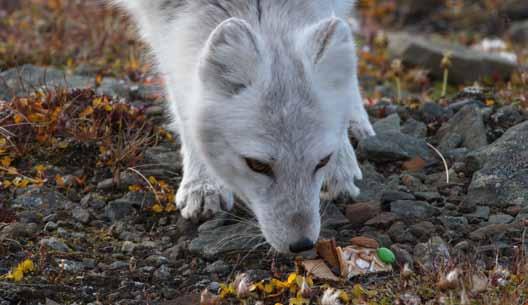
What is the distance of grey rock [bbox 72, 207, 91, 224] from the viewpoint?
491 cm

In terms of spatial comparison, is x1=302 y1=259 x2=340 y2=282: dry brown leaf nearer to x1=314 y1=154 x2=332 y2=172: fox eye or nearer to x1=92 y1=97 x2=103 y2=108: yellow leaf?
x1=314 y1=154 x2=332 y2=172: fox eye

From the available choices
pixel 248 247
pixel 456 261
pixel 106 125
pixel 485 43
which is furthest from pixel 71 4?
pixel 456 261

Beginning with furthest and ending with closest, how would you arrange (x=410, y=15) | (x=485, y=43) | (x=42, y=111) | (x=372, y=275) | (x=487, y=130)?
(x=410, y=15), (x=485, y=43), (x=487, y=130), (x=42, y=111), (x=372, y=275)

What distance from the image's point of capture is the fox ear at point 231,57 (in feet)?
12.7

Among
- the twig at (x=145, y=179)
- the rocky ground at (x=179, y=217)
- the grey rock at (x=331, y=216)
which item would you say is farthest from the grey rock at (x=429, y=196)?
the twig at (x=145, y=179)

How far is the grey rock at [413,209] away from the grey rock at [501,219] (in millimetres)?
324

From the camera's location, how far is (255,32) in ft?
13.3

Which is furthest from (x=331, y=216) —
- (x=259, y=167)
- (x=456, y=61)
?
(x=456, y=61)

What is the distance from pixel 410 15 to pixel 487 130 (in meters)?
6.70

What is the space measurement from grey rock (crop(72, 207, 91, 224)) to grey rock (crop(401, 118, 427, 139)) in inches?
97.2

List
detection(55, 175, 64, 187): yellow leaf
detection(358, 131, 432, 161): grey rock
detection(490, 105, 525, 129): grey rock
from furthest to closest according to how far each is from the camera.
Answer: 1. detection(490, 105, 525, 129): grey rock
2. detection(358, 131, 432, 161): grey rock
3. detection(55, 175, 64, 187): yellow leaf

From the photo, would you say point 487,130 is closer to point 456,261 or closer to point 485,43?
point 456,261

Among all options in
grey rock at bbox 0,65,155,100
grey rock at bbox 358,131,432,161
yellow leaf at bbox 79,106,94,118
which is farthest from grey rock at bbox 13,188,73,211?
grey rock at bbox 358,131,432,161

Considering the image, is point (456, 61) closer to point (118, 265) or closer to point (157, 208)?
point (157, 208)
